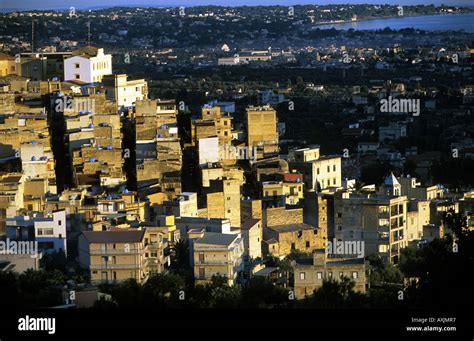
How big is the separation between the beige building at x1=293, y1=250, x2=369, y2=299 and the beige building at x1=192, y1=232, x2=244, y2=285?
603mm

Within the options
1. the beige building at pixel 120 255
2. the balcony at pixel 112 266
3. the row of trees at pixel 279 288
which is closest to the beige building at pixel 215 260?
the row of trees at pixel 279 288

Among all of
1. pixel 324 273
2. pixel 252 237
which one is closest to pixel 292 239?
pixel 252 237

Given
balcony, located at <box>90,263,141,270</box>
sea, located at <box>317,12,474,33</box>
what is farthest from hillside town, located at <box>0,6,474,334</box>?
sea, located at <box>317,12,474,33</box>

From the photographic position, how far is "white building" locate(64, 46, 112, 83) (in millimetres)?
21719

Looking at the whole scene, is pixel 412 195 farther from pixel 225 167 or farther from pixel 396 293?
pixel 396 293

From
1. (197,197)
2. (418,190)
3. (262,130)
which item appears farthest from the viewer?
(262,130)

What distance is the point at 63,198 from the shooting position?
640 inches

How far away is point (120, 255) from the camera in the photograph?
14016 millimetres

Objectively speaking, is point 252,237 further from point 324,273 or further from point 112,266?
point 324,273

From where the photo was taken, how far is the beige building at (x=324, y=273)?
13.3m

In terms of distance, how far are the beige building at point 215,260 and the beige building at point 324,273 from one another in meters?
0.60

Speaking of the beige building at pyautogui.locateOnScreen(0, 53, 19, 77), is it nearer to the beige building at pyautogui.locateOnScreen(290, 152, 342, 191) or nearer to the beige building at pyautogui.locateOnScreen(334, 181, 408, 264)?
the beige building at pyautogui.locateOnScreen(290, 152, 342, 191)

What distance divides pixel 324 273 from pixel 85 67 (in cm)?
922

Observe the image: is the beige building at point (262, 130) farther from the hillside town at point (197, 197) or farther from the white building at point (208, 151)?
the white building at point (208, 151)
